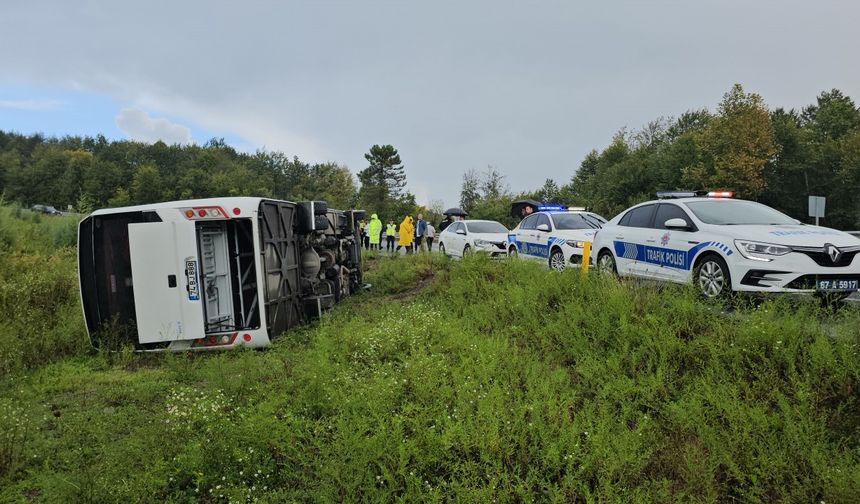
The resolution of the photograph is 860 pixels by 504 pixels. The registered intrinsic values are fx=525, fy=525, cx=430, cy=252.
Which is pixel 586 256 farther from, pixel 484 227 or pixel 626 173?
pixel 626 173

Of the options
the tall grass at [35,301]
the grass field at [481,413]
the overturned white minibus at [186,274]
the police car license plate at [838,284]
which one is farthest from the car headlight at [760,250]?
the tall grass at [35,301]

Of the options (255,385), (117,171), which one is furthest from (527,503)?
(117,171)

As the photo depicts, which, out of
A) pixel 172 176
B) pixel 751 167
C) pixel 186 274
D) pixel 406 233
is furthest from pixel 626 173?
pixel 172 176

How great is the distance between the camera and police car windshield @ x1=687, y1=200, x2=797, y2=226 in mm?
7137

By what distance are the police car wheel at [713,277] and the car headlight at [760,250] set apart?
0.30m

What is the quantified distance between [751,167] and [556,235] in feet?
90.9

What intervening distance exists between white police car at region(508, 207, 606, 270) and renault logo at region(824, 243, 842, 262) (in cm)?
502

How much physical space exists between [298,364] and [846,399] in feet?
16.9

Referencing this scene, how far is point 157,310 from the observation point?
702cm

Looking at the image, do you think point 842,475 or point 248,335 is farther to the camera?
point 248,335

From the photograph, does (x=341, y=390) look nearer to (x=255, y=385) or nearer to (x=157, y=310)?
(x=255, y=385)

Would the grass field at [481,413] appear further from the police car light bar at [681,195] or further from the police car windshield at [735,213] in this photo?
the police car light bar at [681,195]

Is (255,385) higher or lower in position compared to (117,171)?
lower

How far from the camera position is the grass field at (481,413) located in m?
3.47
